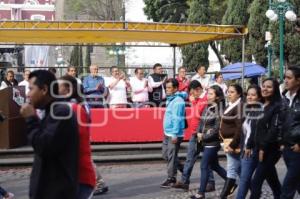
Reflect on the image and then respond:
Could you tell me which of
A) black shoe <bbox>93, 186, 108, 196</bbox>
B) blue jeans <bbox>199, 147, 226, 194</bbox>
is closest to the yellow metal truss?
black shoe <bbox>93, 186, 108, 196</bbox>

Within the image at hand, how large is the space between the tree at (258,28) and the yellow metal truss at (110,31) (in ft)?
67.2

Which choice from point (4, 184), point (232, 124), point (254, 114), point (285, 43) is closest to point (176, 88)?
point (232, 124)

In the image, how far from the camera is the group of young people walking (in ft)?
22.8

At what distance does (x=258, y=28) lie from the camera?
36.1 m

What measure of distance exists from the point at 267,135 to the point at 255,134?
198 millimetres

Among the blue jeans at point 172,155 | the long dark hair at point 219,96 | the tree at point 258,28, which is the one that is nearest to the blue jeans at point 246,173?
the long dark hair at point 219,96

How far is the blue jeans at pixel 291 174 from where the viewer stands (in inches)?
271

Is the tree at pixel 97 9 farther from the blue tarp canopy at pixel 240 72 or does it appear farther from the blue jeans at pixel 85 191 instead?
the blue jeans at pixel 85 191

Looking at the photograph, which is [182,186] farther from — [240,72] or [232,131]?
[240,72]

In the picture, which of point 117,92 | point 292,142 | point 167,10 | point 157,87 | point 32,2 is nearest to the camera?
point 292,142

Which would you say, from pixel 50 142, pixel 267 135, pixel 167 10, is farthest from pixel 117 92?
pixel 167 10

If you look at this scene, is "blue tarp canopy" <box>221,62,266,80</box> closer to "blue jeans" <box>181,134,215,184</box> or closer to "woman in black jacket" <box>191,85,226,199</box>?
"blue jeans" <box>181,134,215,184</box>

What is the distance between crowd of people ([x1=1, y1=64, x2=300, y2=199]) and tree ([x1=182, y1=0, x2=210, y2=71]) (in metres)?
30.3

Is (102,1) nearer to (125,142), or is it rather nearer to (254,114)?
(125,142)
